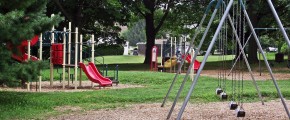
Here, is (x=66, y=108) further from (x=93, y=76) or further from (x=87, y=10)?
(x=87, y=10)

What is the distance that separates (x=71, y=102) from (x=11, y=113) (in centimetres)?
202

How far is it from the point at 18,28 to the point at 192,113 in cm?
360

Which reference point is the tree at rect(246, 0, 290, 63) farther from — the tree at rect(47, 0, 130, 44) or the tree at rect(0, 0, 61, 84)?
the tree at rect(0, 0, 61, 84)

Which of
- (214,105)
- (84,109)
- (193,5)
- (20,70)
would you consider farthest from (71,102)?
(193,5)

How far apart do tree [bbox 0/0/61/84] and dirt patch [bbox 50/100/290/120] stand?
1.43 metres

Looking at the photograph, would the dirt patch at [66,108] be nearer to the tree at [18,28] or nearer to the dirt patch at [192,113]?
the dirt patch at [192,113]

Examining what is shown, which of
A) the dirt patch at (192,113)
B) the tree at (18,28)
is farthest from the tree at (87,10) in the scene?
the dirt patch at (192,113)

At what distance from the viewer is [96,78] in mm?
14727

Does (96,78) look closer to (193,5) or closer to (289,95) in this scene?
(289,95)

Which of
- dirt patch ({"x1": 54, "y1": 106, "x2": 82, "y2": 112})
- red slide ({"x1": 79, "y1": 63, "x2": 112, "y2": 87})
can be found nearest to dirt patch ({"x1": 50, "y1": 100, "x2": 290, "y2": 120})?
dirt patch ({"x1": 54, "y1": 106, "x2": 82, "y2": 112})

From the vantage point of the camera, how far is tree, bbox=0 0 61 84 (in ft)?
26.7

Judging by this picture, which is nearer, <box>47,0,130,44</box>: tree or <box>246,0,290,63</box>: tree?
<box>47,0,130,44</box>: tree

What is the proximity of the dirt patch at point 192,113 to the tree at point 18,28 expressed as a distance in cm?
143

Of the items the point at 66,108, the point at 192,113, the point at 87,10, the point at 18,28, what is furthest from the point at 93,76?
the point at 87,10
